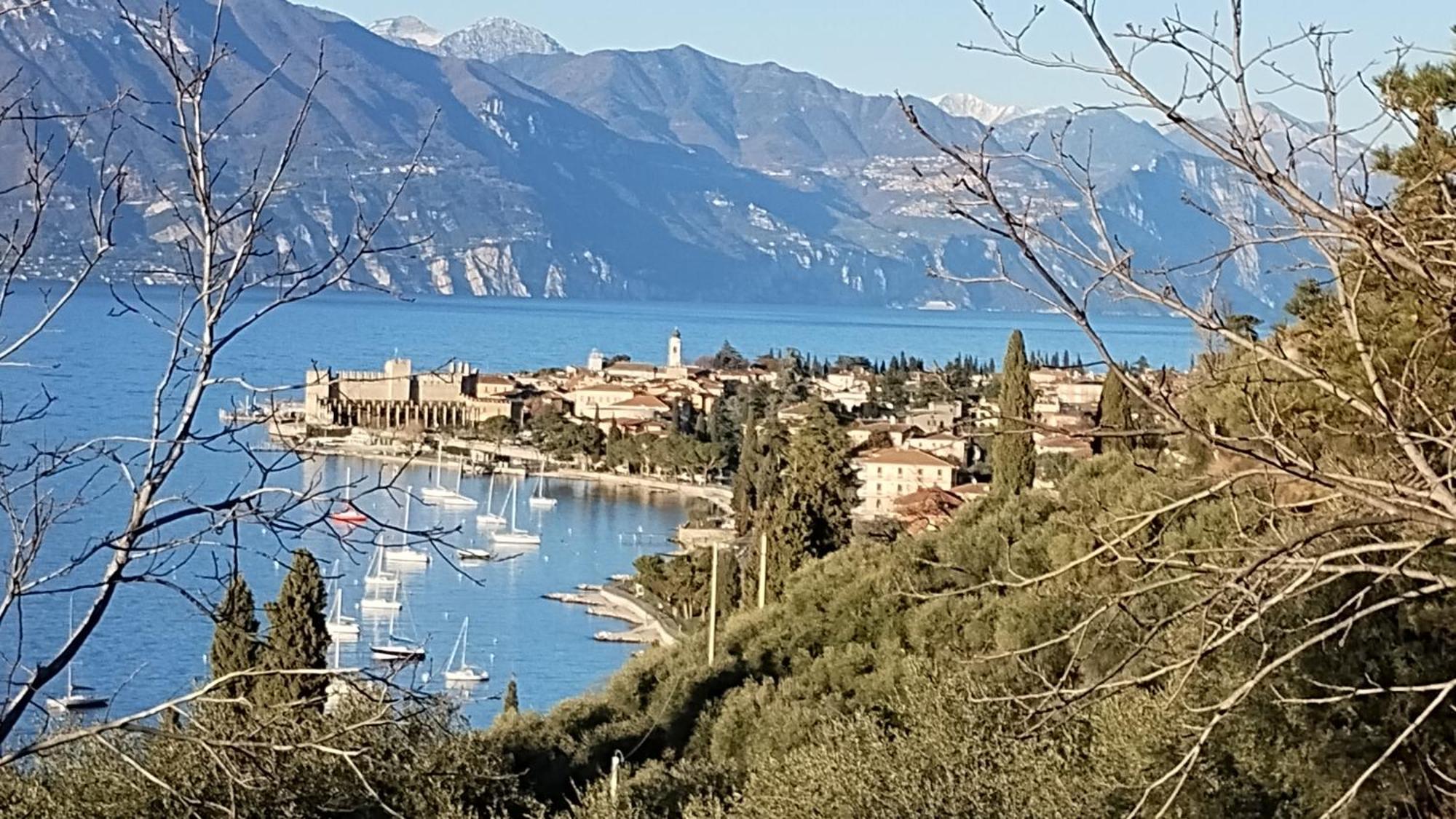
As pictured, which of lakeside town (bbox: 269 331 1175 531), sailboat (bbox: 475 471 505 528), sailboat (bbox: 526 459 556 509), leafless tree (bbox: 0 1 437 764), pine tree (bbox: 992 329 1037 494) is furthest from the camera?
sailboat (bbox: 526 459 556 509)

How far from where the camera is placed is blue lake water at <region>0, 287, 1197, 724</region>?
62.6 feet

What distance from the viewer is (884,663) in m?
11.4

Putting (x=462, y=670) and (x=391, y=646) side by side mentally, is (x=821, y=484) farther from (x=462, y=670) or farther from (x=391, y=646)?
(x=391, y=646)

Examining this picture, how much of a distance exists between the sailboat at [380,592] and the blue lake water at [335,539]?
1.04 ft

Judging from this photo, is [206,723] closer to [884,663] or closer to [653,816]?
[653,816]

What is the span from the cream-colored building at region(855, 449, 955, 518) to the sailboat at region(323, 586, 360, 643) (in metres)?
12.6

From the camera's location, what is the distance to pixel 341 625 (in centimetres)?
2538

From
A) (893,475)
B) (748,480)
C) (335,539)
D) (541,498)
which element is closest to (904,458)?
(893,475)

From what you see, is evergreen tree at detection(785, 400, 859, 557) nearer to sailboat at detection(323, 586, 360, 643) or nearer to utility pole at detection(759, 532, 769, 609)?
utility pole at detection(759, 532, 769, 609)

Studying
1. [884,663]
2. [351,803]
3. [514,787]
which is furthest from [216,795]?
[884,663]

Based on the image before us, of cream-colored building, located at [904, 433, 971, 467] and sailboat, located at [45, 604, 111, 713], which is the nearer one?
sailboat, located at [45, 604, 111, 713]

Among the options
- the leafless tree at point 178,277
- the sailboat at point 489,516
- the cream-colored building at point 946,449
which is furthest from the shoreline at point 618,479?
the leafless tree at point 178,277

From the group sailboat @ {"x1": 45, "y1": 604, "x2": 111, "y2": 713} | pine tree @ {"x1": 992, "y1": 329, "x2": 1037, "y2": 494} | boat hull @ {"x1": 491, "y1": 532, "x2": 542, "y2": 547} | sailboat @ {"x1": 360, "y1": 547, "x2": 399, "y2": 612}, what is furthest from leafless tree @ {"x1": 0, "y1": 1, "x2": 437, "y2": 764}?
boat hull @ {"x1": 491, "y1": 532, "x2": 542, "y2": 547}

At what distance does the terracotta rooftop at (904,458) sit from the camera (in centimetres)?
3647
